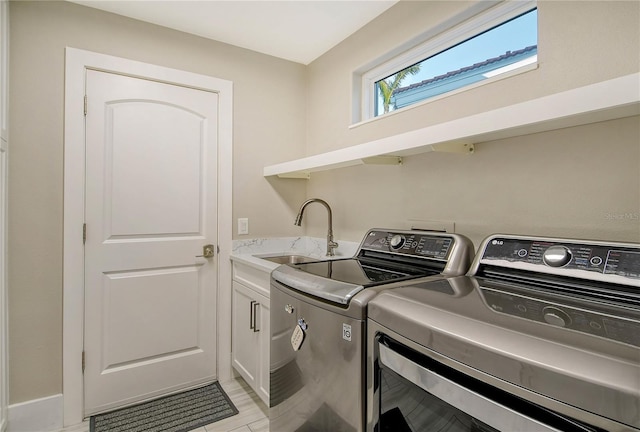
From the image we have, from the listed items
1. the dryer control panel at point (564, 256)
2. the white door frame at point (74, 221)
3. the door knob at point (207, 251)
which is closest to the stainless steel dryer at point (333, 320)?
the dryer control panel at point (564, 256)

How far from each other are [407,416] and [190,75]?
89.7 inches

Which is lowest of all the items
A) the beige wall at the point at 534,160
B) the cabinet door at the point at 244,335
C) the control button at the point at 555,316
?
the cabinet door at the point at 244,335

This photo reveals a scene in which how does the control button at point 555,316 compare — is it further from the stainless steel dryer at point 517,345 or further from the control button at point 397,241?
the control button at point 397,241

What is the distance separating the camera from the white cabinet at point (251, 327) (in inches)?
74.3

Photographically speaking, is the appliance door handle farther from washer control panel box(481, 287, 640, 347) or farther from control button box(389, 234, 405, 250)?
control button box(389, 234, 405, 250)

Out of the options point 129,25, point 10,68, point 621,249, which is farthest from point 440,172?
point 10,68

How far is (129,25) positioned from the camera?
2.09 m

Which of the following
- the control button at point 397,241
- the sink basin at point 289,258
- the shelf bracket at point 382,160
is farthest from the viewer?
the sink basin at point 289,258

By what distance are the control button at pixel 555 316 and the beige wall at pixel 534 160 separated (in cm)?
51

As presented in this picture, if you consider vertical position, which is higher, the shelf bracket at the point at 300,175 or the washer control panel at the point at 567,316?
the shelf bracket at the point at 300,175

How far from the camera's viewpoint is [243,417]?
77.5 inches

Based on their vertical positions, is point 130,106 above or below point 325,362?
above

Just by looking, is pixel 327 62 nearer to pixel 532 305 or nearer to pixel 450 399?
pixel 532 305

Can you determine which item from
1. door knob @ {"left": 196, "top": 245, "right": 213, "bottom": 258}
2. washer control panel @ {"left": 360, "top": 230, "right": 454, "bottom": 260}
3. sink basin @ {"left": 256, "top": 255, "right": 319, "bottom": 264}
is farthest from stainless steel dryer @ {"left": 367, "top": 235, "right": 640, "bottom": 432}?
door knob @ {"left": 196, "top": 245, "right": 213, "bottom": 258}
